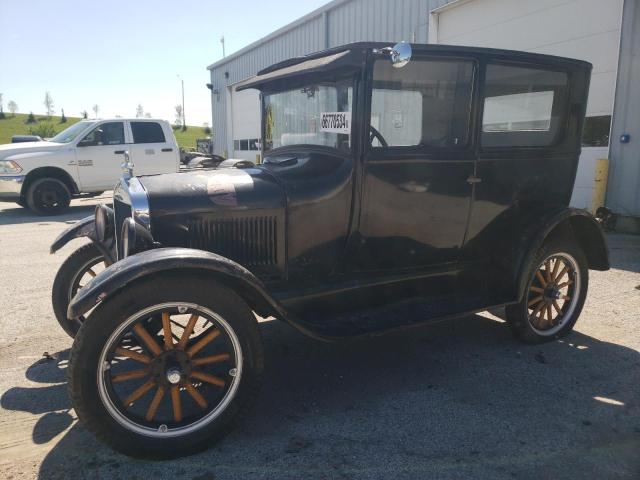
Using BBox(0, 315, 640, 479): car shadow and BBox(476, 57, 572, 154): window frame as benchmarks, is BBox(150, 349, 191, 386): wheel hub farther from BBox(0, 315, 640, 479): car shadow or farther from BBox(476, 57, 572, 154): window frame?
BBox(476, 57, 572, 154): window frame

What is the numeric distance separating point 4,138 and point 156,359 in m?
62.9

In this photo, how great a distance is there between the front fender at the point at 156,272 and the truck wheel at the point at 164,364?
6 centimetres

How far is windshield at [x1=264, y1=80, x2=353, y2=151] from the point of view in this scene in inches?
118

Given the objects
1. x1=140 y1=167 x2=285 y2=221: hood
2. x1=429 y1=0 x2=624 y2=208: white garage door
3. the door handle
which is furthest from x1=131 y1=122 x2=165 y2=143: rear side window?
the door handle

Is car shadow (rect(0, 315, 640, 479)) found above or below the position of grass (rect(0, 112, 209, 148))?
below

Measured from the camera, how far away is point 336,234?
3.04 metres

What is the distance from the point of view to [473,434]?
2.51 m

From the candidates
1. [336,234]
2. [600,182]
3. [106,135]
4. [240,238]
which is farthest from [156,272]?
[106,135]

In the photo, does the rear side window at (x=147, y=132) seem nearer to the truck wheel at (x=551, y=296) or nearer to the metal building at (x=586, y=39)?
the metal building at (x=586, y=39)

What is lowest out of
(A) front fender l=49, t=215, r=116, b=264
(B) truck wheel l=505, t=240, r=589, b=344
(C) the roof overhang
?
(B) truck wheel l=505, t=240, r=589, b=344

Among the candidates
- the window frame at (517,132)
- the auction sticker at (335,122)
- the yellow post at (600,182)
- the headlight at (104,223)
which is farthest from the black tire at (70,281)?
the yellow post at (600,182)

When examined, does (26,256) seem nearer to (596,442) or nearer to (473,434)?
(473,434)

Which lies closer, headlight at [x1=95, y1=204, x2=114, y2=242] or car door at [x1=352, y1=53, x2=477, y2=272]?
car door at [x1=352, y1=53, x2=477, y2=272]

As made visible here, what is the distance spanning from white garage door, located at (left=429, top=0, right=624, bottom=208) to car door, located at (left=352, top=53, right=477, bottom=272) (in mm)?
5680
